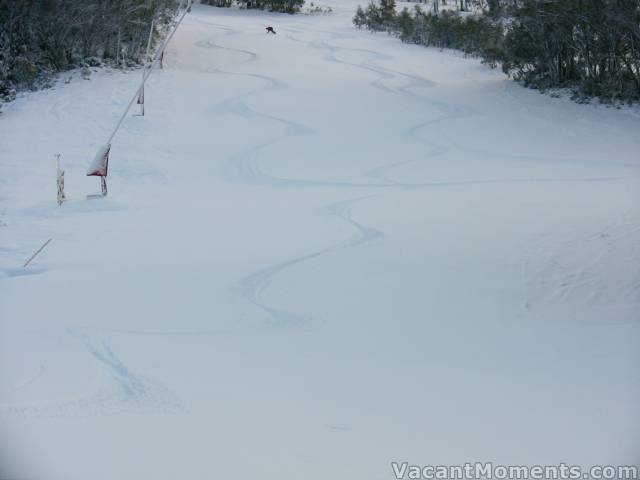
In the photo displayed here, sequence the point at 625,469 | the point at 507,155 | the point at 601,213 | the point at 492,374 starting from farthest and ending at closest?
the point at 507,155 < the point at 601,213 < the point at 492,374 < the point at 625,469

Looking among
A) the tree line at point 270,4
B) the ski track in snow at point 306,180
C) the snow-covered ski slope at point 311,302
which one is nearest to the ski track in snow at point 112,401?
the snow-covered ski slope at point 311,302

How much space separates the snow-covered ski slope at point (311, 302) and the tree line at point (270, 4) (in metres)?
30.0

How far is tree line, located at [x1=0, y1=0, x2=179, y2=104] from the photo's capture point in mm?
18359

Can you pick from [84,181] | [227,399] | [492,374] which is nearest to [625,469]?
[492,374]

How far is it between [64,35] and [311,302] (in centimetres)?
1600

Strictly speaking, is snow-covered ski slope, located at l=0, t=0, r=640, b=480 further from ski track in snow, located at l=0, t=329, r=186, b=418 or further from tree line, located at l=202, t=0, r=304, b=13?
tree line, located at l=202, t=0, r=304, b=13

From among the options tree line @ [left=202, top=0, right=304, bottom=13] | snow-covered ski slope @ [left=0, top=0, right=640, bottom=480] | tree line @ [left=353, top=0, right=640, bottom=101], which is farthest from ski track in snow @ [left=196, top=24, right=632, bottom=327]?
tree line @ [left=202, top=0, right=304, bottom=13]

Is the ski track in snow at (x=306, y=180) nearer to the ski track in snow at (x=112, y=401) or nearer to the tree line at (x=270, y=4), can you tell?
the ski track in snow at (x=112, y=401)

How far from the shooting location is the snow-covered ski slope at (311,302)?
4.24 metres

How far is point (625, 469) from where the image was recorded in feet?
13.3

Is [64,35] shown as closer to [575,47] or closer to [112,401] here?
[575,47]

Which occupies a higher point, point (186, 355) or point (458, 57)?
point (458, 57)

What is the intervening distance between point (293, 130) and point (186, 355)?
1121cm

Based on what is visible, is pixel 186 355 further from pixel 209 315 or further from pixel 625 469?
pixel 625 469
